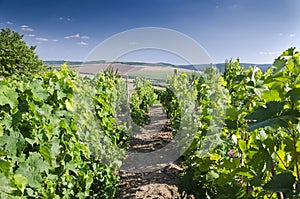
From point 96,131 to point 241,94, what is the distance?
9.77 ft

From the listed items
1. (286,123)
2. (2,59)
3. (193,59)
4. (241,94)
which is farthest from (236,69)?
(2,59)

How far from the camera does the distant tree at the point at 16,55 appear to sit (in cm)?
2642

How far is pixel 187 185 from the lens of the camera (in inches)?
127

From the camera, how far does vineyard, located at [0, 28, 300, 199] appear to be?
3.36ft

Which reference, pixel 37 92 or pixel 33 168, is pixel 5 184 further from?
pixel 37 92

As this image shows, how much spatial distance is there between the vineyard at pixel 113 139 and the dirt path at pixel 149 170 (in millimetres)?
507

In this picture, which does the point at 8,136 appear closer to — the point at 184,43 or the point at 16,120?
the point at 16,120

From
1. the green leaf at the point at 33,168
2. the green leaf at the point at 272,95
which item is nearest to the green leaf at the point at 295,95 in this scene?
the green leaf at the point at 272,95

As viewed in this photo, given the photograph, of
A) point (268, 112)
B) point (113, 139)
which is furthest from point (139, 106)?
point (268, 112)

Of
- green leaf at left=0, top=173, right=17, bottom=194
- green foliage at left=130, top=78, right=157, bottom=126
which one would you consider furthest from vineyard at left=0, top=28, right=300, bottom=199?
green foliage at left=130, top=78, right=157, bottom=126

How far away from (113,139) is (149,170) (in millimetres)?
1447

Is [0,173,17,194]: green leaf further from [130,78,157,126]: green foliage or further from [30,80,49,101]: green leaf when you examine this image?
[130,78,157,126]: green foliage

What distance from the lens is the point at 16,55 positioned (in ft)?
89.5

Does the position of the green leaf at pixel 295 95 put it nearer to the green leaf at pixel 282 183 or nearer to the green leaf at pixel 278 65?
the green leaf at pixel 278 65
